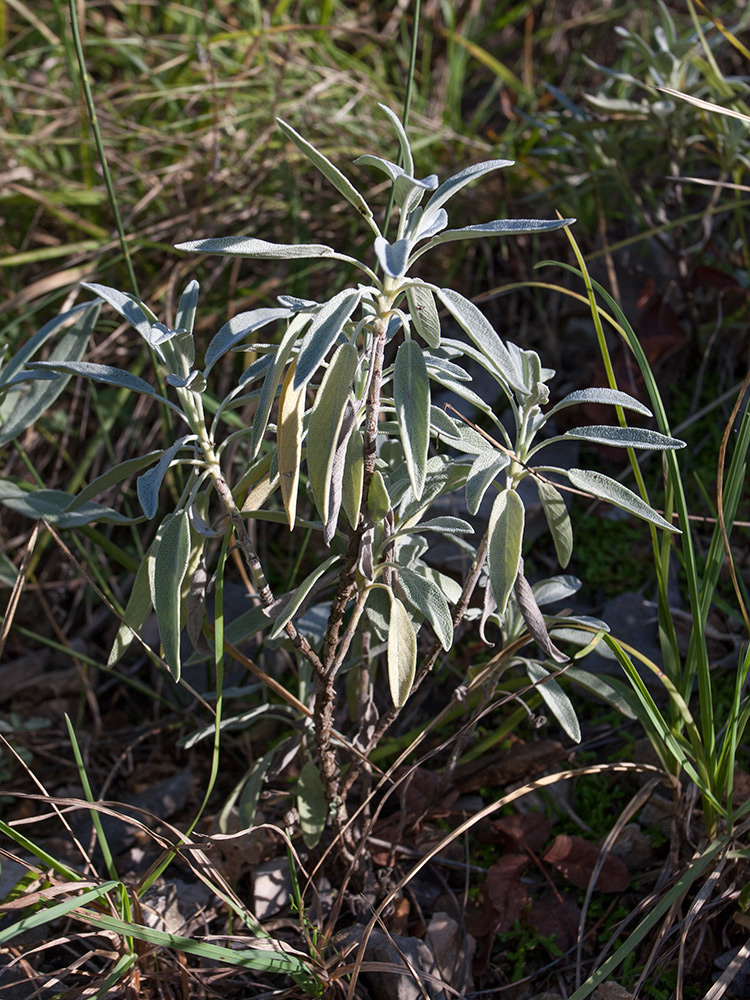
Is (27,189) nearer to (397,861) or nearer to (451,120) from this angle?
(451,120)

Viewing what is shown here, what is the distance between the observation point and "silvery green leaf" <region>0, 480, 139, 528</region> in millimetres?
1129

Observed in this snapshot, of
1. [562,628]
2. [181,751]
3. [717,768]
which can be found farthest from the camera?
[181,751]

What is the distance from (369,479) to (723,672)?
854 millimetres

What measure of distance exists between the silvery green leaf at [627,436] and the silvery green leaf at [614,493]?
0.14ft

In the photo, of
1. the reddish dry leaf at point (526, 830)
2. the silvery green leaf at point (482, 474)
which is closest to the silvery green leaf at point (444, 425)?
the silvery green leaf at point (482, 474)

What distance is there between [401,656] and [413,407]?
317 millimetres

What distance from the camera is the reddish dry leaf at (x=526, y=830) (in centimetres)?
126

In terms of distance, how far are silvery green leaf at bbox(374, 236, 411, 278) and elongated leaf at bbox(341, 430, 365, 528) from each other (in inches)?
8.0

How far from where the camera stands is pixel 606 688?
118 cm

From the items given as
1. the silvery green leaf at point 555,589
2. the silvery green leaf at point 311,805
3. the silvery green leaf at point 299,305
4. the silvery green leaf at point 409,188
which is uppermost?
the silvery green leaf at point 409,188

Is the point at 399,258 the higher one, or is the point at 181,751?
the point at 399,258

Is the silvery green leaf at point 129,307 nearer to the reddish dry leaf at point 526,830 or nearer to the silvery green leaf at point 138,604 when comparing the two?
the silvery green leaf at point 138,604

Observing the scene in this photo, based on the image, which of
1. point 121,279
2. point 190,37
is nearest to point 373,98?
point 190,37

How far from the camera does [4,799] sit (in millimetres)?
1501
